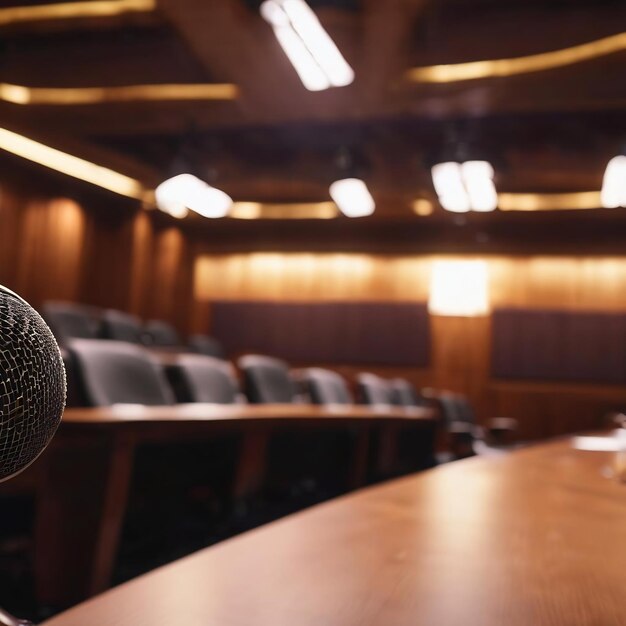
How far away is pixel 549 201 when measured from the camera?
27.1 ft

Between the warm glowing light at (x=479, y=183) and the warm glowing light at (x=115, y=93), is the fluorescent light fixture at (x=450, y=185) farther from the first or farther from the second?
the warm glowing light at (x=115, y=93)

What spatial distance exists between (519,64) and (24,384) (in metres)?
5.25

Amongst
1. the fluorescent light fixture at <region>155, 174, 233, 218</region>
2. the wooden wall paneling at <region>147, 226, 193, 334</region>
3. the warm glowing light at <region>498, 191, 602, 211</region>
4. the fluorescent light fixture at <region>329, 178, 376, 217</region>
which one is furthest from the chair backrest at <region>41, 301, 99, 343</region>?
the warm glowing light at <region>498, 191, 602, 211</region>

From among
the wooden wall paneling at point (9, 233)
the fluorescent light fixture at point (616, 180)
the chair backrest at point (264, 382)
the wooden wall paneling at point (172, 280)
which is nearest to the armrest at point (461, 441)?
the chair backrest at point (264, 382)

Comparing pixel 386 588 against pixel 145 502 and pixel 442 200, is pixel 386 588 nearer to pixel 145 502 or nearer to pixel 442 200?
pixel 145 502

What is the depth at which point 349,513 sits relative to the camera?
784mm

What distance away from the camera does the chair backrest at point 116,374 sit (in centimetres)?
221

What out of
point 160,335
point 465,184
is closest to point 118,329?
point 160,335

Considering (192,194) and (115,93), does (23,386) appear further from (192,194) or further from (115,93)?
(192,194)

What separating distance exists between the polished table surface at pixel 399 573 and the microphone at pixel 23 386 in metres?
0.11

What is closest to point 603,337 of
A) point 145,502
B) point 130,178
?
point 130,178

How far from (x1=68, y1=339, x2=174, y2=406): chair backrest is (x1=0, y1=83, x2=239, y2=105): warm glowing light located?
367 centimetres

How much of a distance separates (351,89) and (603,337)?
522 cm

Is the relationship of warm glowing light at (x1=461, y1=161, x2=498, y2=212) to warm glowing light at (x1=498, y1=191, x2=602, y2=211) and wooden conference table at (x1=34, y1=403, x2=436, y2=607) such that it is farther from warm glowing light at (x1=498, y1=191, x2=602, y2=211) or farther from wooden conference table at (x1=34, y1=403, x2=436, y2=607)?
wooden conference table at (x1=34, y1=403, x2=436, y2=607)
